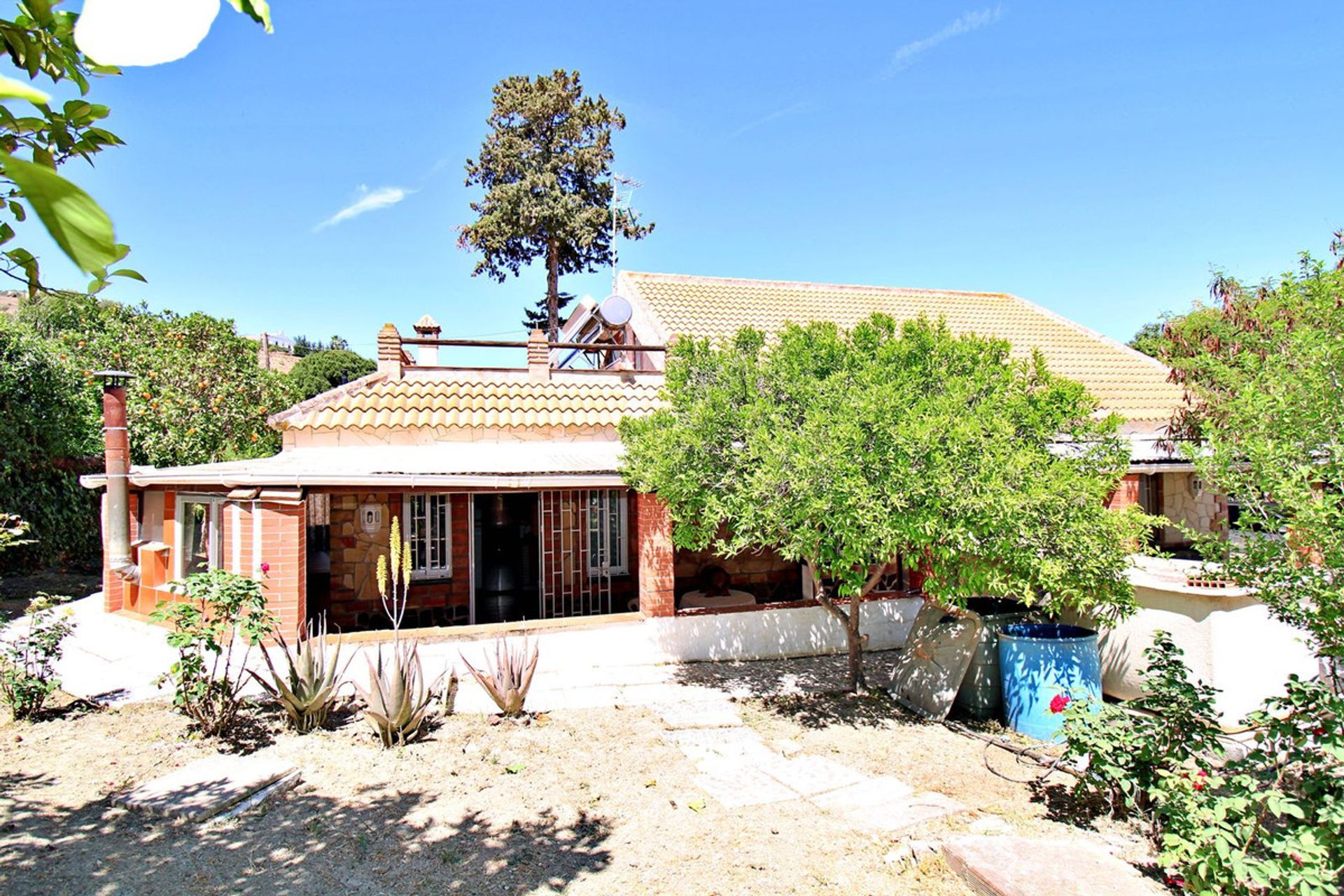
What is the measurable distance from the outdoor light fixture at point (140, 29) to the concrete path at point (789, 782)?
705cm

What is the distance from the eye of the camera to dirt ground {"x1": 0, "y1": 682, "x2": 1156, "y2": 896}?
5402 millimetres

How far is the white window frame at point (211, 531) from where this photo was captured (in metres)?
11.3

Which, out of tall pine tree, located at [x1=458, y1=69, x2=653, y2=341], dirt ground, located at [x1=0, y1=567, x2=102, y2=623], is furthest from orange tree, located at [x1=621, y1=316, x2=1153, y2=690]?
tall pine tree, located at [x1=458, y1=69, x2=653, y2=341]

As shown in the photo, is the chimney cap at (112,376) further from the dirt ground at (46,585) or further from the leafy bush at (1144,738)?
the leafy bush at (1144,738)

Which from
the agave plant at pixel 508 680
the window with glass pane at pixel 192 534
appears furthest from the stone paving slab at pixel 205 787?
the window with glass pane at pixel 192 534

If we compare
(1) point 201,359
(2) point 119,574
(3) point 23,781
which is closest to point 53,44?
(3) point 23,781

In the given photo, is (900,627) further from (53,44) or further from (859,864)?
(53,44)

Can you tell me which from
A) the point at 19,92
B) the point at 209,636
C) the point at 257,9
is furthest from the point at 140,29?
the point at 209,636

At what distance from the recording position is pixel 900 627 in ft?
42.0

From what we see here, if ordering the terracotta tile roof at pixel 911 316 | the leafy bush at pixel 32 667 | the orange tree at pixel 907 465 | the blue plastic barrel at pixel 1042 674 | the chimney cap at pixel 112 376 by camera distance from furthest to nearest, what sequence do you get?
the terracotta tile roof at pixel 911 316, the chimney cap at pixel 112 376, the blue plastic barrel at pixel 1042 674, the leafy bush at pixel 32 667, the orange tree at pixel 907 465

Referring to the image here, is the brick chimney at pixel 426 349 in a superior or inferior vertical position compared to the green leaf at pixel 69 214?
superior

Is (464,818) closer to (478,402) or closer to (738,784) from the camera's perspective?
(738,784)

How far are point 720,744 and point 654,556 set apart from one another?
3.74 m

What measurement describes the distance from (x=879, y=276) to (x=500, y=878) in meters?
22.0
